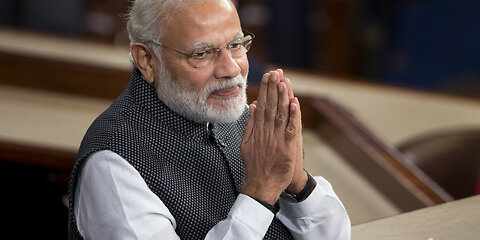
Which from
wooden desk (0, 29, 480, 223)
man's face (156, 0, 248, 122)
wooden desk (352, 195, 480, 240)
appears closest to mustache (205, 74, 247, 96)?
man's face (156, 0, 248, 122)

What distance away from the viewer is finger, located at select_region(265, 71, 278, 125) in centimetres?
125

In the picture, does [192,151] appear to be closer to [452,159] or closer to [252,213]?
[252,213]

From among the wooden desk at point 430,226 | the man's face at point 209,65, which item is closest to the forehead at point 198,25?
the man's face at point 209,65

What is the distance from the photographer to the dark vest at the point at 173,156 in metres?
1.30

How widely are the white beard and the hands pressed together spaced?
67 millimetres

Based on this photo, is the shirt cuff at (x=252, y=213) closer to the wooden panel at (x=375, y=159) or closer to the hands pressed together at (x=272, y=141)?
the hands pressed together at (x=272, y=141)

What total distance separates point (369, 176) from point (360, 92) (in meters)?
1.24

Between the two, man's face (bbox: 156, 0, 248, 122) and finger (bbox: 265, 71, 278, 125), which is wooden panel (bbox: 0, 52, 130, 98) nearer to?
man's face (bbox: 156, 0, 248, 122)

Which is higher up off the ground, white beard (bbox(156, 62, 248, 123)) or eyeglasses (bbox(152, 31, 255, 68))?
eyeglasses (bbox(152, 31, 255, 68))

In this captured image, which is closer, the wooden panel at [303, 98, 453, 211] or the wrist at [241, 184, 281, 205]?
the wrist at [241, 184, 281, 205]

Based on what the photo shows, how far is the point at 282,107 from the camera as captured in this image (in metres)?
1.26

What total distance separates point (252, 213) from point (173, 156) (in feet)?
0.68

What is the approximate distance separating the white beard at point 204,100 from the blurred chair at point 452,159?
141 centimetres

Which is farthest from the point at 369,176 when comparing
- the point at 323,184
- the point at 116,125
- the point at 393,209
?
the point at 116,125
